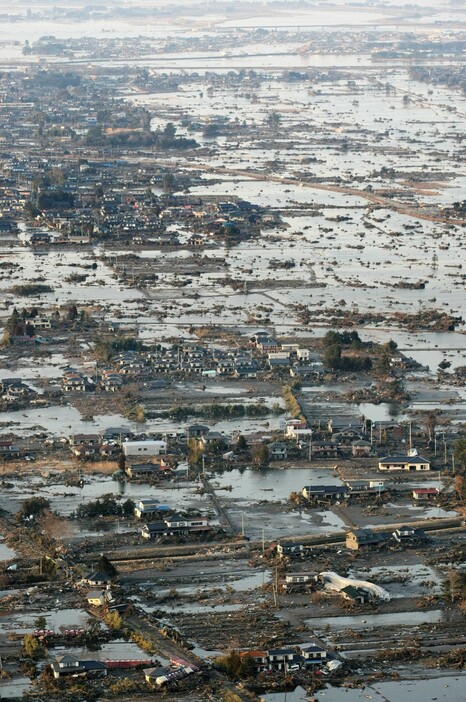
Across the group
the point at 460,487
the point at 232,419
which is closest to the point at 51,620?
the point at 460,487

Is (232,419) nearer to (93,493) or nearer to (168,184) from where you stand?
(93,493)

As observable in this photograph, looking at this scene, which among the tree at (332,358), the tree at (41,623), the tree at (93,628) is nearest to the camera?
the tree at (93,628)

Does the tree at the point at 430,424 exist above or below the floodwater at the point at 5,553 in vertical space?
below

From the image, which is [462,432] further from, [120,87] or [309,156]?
[120,87]

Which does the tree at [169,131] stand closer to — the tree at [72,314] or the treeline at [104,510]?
the tree at [72,314]

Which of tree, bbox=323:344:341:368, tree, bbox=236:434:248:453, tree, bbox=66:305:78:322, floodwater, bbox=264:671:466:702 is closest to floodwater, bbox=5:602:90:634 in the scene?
A: floodwater, bbox=264:671:466:702

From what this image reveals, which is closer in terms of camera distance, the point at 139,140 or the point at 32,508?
the point at 32,508

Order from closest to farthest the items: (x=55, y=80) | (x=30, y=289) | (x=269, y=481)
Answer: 1. (x=269, y=481)
2. (x=30, y=289)
3. (x=55, y=80)

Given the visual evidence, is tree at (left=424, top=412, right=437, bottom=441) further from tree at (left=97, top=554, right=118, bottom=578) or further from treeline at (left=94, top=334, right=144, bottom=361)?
tree at (left=97, top=554, right=118, bottom=578)

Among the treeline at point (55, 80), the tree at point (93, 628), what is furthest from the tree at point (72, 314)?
the treeline at point (55, 80)
